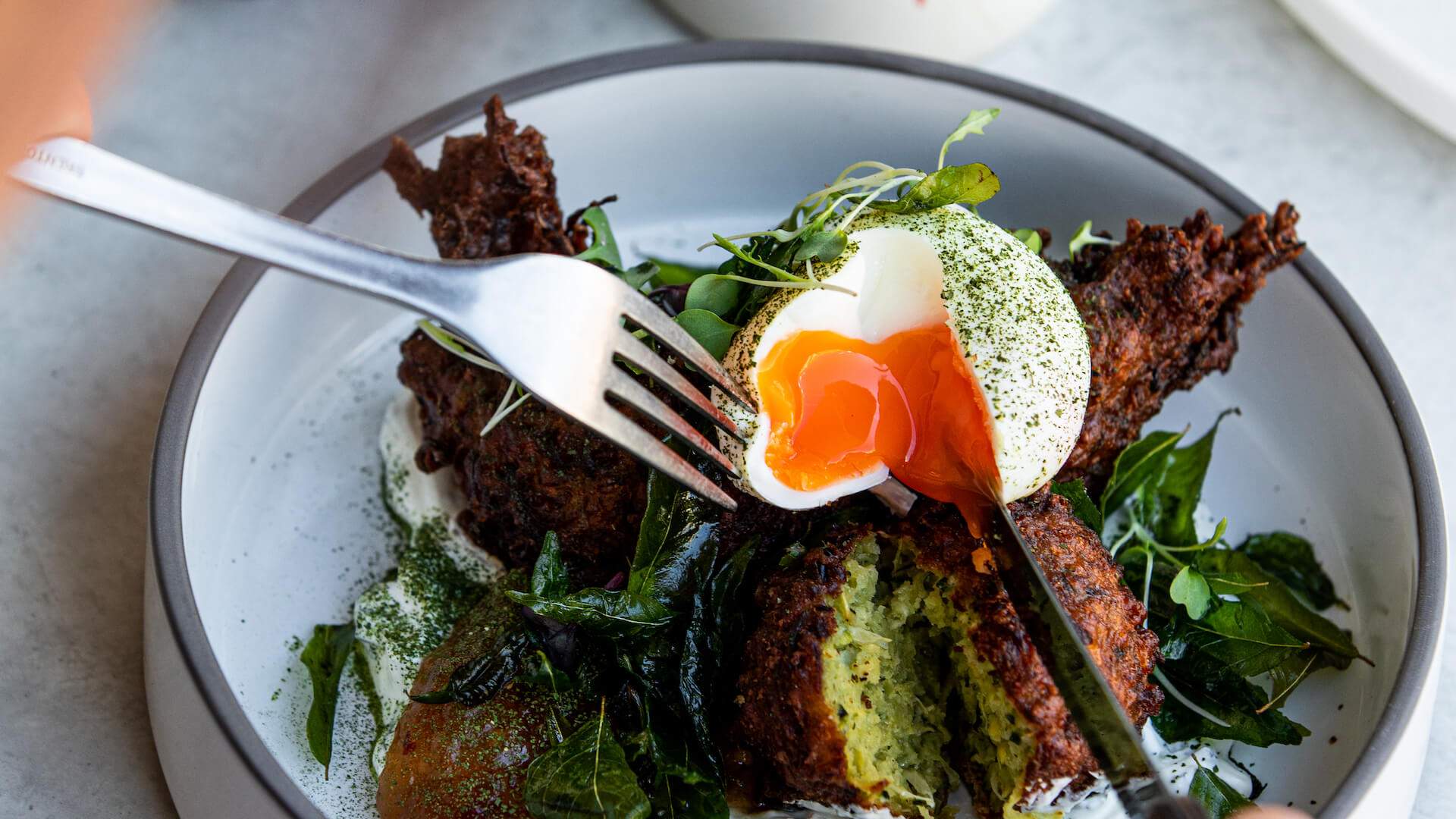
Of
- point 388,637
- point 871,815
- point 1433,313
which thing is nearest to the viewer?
point 871,815

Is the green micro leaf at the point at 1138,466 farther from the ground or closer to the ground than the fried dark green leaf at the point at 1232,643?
farther from the ground

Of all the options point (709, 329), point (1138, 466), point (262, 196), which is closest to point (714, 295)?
point (709, 329)

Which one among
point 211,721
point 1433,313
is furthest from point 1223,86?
point 211,721

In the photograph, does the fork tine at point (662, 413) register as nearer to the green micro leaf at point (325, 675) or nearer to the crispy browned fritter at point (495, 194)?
the crispy browned fritter at point (495, 194)

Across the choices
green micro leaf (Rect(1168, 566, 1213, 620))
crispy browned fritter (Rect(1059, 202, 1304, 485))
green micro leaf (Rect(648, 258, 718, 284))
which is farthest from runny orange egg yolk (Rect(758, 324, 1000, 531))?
green micro leaf (Rect(648, 258, 718, 284))

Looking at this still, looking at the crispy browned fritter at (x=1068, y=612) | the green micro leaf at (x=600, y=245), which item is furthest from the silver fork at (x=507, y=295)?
the green micro leaf at (x=600, y=245)

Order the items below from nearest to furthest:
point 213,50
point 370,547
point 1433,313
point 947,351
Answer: point 947,351 < point 370,547 < point 1433,313 < point 213,50

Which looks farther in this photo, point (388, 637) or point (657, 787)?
point (388, 637)

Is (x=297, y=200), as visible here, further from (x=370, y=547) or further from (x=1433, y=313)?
(x=1433, y=313)
